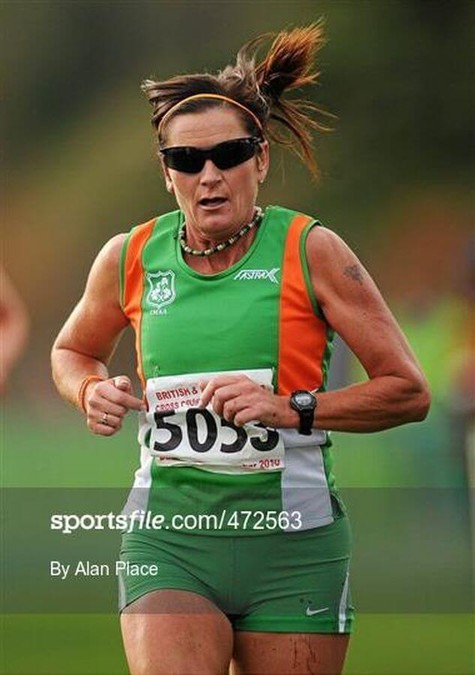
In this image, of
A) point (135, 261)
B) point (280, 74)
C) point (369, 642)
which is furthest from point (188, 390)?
point (369, 642)

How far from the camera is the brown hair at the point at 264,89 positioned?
12.6 ft

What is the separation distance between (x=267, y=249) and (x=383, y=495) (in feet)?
5.84

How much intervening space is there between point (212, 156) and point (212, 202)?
5.0 inches

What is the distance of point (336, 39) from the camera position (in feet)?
16.4

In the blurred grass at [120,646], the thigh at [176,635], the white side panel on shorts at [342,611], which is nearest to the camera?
the thigh at [176,635]

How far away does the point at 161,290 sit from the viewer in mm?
3773

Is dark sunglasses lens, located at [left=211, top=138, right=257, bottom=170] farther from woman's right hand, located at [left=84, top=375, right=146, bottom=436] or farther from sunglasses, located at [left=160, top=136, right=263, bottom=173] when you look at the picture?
woman's right hand, located at [left=84, top=375, right=146, bottom=436]

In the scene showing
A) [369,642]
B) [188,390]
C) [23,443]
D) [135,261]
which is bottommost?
[369,642]

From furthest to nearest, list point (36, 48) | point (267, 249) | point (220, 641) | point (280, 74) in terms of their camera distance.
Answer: point (36, 48), point (280, 74), point (267, 249), point (220, 641)

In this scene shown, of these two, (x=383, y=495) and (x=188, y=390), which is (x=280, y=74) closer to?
(x=188, y=390)

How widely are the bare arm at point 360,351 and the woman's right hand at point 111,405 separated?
1.24 ft

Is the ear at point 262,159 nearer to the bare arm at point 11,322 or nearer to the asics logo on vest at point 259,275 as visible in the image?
the asics logo on vest at point 259,275

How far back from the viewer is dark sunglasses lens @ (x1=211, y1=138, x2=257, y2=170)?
3771 millimetres

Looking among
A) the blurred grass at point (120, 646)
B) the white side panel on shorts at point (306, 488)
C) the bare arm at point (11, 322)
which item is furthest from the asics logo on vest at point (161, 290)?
the blurred grass at point (120, 646)
